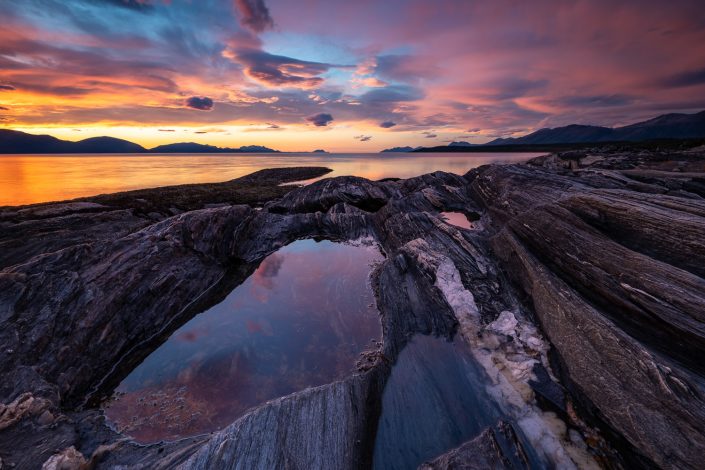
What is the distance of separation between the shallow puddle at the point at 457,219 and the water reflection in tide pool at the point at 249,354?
10228 mm

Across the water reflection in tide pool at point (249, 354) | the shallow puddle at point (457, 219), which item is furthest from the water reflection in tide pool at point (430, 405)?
the shallow puddle at point (457, 219)

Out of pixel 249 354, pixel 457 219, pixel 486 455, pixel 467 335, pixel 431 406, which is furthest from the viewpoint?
pixel 457 219

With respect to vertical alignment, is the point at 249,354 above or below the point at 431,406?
below

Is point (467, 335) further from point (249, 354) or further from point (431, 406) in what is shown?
point (249, 354)

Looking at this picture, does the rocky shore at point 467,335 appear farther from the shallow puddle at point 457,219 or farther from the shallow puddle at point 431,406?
the shallow puddle at point 457,219

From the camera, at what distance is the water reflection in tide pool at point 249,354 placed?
10297mm

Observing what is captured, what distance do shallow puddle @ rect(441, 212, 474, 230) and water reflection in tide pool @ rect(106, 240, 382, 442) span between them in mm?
10228

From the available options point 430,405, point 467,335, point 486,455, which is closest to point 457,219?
point 467,335

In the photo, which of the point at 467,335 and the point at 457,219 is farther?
the point at 457,219

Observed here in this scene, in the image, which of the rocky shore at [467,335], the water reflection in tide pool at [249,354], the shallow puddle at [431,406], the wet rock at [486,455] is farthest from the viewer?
the water reflection in tide pool at [249,354]

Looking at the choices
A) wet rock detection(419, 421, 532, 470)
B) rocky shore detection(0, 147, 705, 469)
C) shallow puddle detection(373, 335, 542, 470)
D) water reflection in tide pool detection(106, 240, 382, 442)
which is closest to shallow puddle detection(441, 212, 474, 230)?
rocky shore detection(0, 147, 705, 469)

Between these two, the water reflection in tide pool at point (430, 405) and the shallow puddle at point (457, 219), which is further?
the shallow puddle at point (457, 219)

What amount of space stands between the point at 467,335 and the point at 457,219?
56.2 feet

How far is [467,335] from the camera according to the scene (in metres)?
12.9
